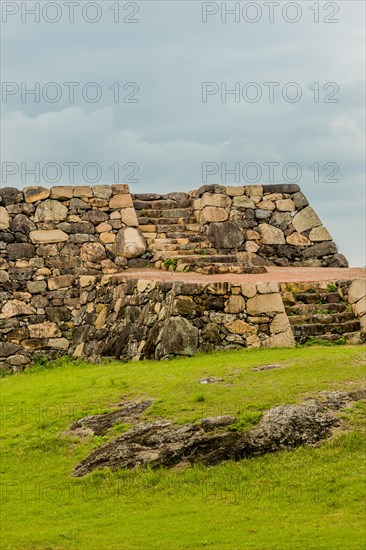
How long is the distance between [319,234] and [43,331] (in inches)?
272

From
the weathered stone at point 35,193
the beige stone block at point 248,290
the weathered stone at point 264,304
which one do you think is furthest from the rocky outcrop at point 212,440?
the weathered stone at point 35,193

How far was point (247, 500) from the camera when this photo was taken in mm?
10891

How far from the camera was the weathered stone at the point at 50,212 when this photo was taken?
23812mm

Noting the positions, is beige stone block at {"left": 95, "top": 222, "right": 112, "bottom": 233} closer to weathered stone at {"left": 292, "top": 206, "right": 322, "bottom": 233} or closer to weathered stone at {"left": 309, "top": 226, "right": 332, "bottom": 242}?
weathered stone at {"left": 292, "top": 206, "right": 322, "bottom": 233}

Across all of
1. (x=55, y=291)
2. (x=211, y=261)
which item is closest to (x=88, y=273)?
(x=55, y=291)

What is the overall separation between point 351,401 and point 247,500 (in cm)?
265

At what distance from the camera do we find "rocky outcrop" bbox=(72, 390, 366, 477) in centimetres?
1199

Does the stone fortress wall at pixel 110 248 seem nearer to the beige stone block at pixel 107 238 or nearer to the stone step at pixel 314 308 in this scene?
the beige stone block at pixel 107 238

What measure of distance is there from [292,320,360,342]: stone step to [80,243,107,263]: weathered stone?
727cm

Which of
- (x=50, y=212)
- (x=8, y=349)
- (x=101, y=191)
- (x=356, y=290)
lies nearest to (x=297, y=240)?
(x=101, y=191)

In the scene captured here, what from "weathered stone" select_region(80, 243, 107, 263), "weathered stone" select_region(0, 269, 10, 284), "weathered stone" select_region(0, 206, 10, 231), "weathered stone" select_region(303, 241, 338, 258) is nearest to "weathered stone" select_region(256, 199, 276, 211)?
"weathered stone" select_region(303, 241, 338, 258)

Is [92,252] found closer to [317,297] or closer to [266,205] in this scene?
[266,205]

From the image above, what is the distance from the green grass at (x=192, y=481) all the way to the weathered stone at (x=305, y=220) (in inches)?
363

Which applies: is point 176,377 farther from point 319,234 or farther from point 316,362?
point 319,234
